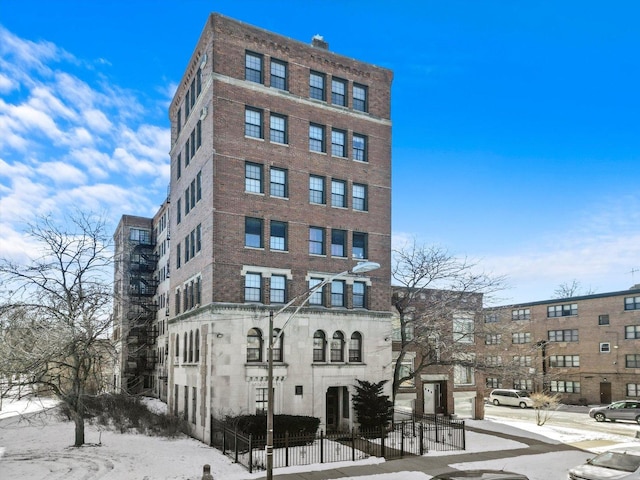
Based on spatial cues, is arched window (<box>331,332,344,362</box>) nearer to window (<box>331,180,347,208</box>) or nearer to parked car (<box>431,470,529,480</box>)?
window (<box>331,180,347,208</box>)

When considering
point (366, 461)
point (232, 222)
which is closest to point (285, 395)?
point (366, 461)

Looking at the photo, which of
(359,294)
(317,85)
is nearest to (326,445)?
(359,294)

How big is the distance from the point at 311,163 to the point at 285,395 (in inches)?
522

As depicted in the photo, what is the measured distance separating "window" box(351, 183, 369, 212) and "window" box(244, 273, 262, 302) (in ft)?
25.5

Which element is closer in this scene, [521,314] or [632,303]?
[632,303]

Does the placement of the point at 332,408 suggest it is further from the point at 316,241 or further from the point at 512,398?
the point at 512,398

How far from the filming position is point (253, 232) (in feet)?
106

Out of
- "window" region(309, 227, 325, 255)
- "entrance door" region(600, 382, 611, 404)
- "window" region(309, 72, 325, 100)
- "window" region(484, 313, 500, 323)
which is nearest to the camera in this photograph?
"window" region(309, 227, 325, 255)

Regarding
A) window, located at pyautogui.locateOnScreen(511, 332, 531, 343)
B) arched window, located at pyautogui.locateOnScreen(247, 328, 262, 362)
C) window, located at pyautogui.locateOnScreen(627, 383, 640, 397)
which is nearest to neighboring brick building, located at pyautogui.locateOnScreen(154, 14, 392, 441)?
arched window, located at pyautogui.locateOnScreen(247, 328, 262, 362)

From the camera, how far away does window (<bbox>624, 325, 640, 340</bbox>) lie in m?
57.3

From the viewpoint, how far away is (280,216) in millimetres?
32938

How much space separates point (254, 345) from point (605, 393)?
4390cm

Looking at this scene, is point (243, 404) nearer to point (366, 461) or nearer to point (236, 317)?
point (236, 317)

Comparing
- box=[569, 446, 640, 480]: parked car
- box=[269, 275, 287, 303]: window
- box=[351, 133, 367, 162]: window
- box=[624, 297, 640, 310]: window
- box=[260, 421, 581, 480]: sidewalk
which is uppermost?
box=[351, 133, 367, 162]: window
